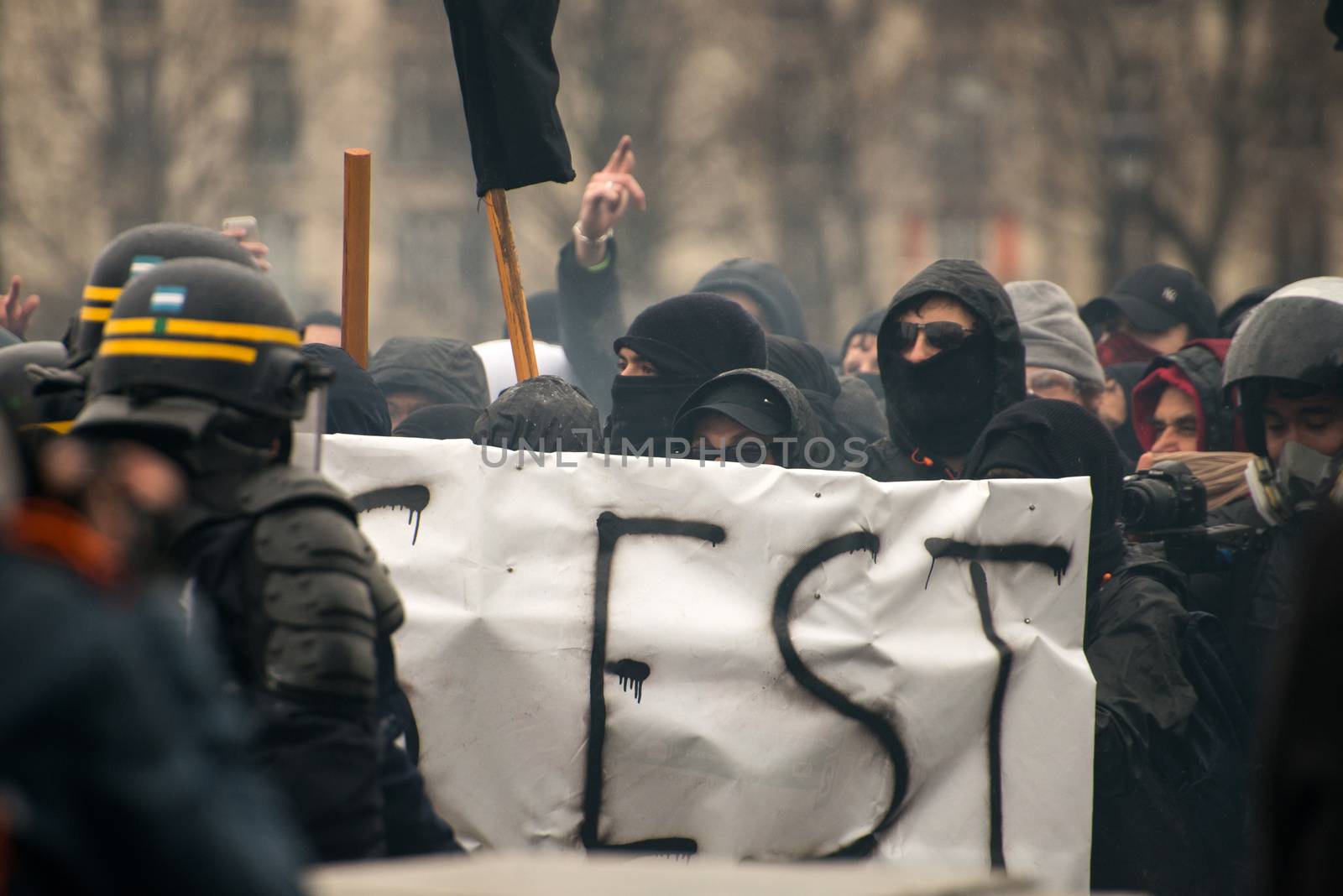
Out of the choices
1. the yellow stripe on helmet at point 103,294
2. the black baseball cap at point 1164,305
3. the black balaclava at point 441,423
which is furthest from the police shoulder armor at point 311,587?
the black baseball cap at point 1164,305

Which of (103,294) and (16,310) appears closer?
(103,294)

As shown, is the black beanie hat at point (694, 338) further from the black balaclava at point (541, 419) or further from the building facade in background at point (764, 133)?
the building facade in background at point (764, 133)

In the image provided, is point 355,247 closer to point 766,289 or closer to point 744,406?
point 744,406

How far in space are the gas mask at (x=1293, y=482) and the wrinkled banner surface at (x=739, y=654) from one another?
0.75 metres

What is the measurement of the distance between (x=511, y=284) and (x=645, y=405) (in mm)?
689

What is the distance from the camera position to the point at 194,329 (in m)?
2.66

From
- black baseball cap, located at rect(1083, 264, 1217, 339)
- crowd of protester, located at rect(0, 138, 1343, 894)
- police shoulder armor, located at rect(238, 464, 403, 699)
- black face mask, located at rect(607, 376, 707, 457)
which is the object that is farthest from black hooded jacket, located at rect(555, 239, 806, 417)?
police shoulder armor, located at rect(238, 464, 403, 699)

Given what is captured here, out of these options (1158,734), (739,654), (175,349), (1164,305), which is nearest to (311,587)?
(175,349)

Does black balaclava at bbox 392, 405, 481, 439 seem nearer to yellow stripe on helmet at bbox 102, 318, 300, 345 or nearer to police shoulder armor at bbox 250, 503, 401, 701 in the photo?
yellow stripe on helmet at bbox 102, 318, 300, 345

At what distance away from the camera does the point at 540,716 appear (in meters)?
3.91

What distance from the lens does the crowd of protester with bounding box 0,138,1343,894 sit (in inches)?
54.0

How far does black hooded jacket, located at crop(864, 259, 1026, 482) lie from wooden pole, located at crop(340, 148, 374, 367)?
1.58 meters

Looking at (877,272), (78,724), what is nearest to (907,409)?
(78,724)

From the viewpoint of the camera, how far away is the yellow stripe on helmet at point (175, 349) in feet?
8.63
